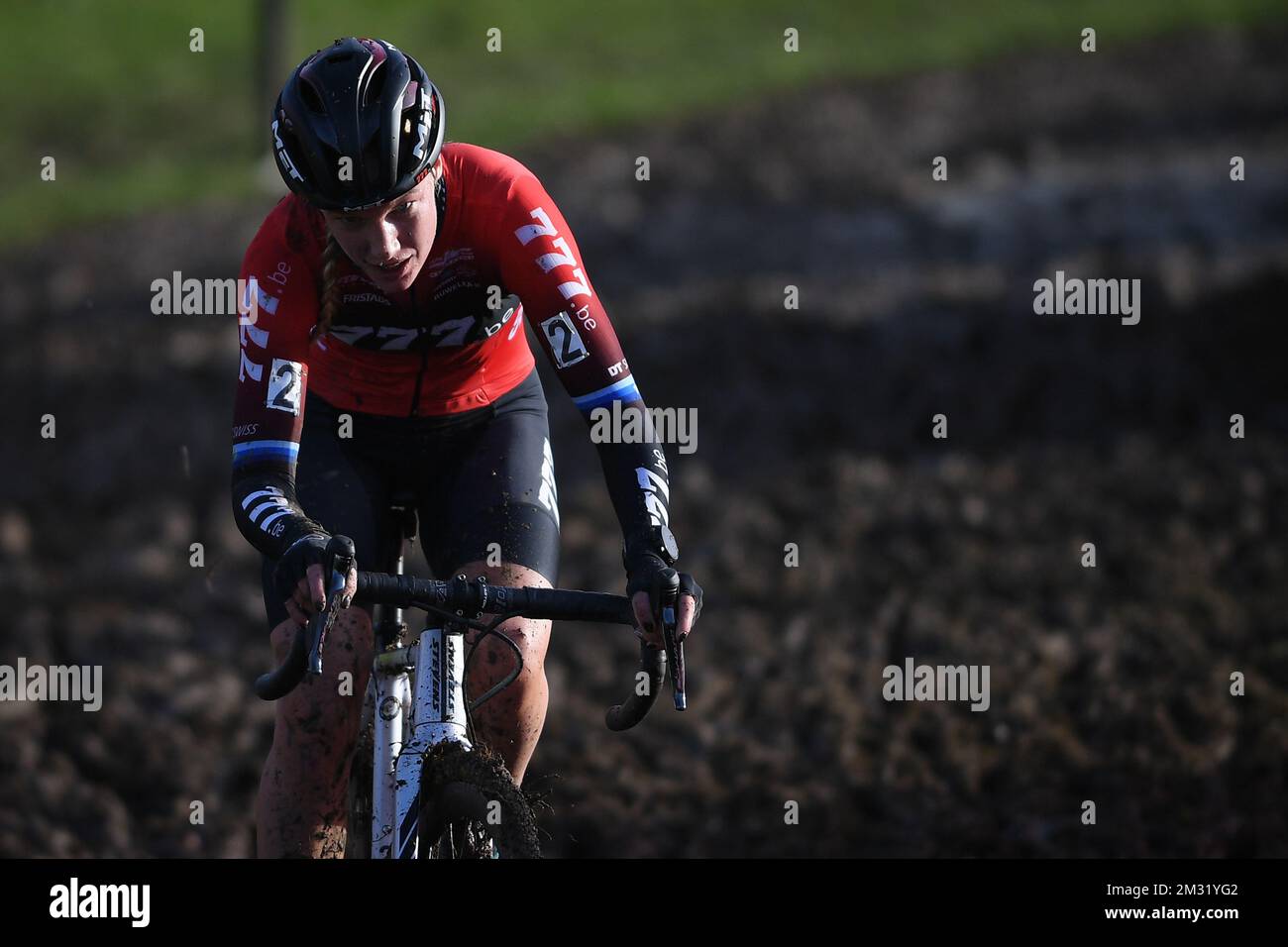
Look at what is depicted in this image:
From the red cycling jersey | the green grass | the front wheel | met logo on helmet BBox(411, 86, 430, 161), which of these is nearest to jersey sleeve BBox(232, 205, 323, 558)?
the red cycling jersey

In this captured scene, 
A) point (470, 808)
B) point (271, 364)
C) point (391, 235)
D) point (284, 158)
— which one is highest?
point (284, 158)

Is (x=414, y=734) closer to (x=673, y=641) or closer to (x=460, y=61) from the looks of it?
(x=673, y=641)

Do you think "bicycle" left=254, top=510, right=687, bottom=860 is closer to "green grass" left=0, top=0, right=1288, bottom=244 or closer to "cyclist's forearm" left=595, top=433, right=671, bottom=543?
"cyclist's forearm" left=595, top=433, right=671, bottom=543

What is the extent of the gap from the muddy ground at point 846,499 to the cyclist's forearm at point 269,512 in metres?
1.21

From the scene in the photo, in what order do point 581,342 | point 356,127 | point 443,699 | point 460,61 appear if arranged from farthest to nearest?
point 460,61 → point 581,342 → point 443,699 → point 356,127

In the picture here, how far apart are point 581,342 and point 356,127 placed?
90 centimetres

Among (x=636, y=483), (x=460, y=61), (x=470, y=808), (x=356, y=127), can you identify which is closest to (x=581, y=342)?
(x=636, y=483)

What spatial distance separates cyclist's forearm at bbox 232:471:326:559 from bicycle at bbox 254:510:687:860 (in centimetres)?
32

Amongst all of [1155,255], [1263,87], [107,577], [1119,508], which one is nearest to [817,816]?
[1119,508]

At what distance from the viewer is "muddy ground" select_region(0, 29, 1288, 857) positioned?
7.35 m

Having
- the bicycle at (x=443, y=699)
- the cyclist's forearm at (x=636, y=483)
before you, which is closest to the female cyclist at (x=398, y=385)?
the cyclist's forearm at (x=636, y=483)

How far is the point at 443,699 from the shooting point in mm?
4410
